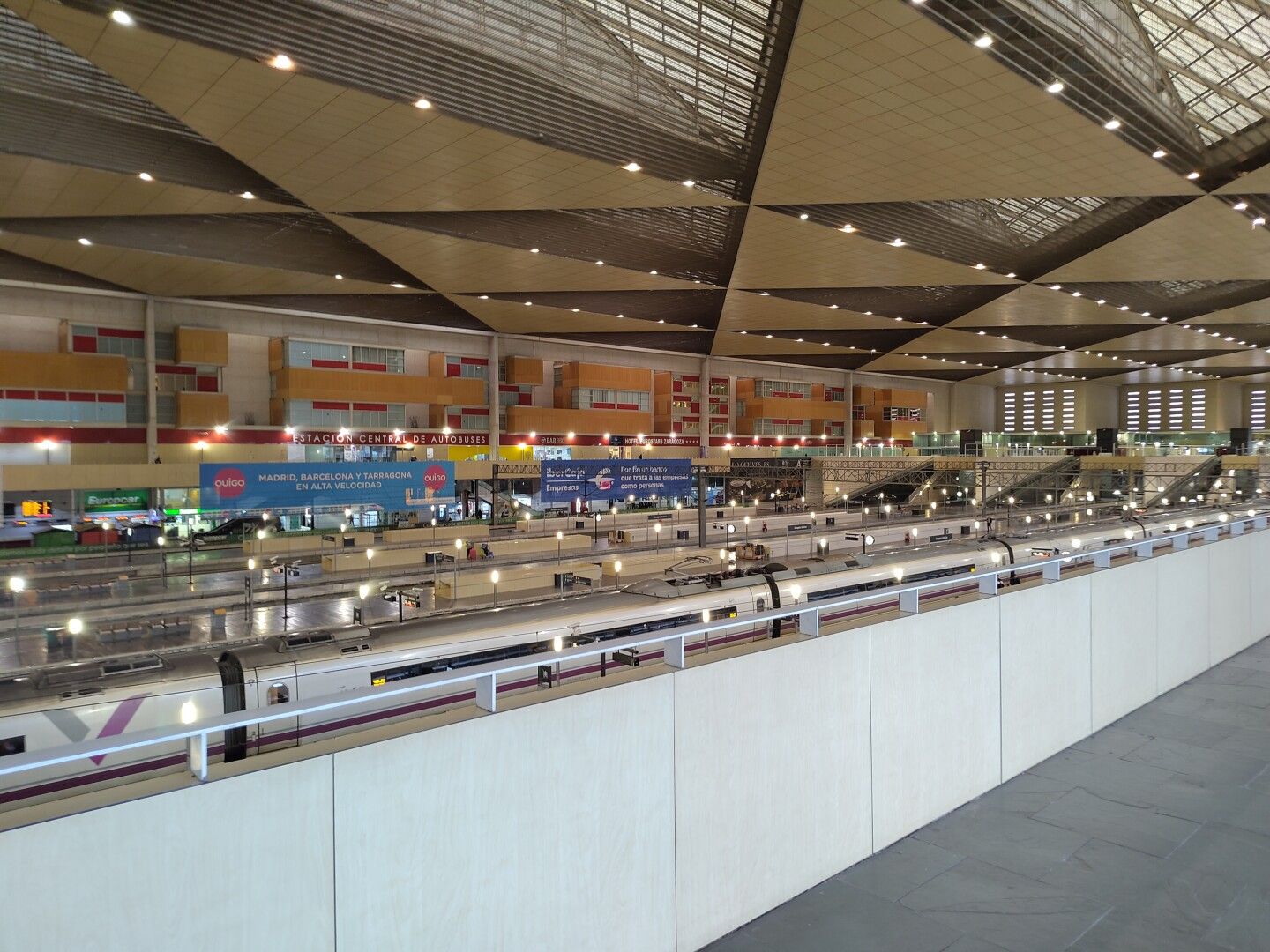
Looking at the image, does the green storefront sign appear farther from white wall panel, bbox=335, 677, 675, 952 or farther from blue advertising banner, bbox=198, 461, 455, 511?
white wall panel, bbox=335, 677, 675, 952

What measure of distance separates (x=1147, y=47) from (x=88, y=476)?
99.5ft

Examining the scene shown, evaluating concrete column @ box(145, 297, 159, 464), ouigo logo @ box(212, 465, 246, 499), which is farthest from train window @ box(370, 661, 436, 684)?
concrete column @ box(145, 297, 159, 464)

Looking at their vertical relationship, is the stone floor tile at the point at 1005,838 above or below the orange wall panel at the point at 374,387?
below

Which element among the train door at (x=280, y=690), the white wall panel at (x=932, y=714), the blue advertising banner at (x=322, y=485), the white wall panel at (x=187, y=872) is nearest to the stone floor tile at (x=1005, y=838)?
the white wall panel at (x=932, y=714)

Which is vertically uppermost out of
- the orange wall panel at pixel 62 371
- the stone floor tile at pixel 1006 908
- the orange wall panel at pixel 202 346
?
the orange wall panel at pixel 202 346

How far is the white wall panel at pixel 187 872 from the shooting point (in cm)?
251

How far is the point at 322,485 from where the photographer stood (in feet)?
38.1

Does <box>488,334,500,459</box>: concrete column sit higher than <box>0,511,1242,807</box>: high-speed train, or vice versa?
<box>488,334,500,459</box>: concrete column

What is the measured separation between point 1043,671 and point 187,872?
6713mm

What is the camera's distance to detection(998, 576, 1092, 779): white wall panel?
6547 millimetres

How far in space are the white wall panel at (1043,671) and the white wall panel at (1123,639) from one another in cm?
26

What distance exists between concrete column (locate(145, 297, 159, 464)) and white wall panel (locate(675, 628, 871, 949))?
1182 inches

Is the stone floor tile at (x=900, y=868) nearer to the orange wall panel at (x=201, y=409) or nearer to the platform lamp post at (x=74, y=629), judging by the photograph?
the platform lamp post at (x=74, y=629)

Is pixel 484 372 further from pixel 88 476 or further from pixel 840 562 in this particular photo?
pixel 840 562
